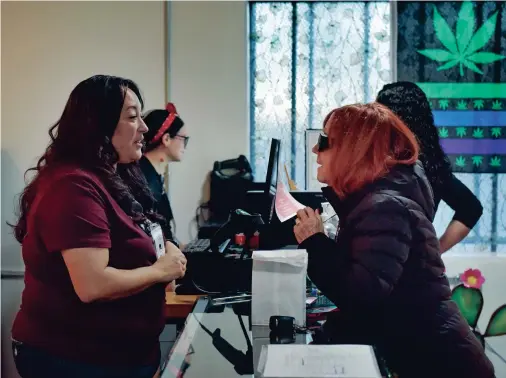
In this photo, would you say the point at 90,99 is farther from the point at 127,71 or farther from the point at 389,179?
the point at 127,71

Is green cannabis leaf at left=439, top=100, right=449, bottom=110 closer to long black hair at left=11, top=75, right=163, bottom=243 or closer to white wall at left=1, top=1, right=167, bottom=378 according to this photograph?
white wall at left=1, top=1, right=167, bottom=378

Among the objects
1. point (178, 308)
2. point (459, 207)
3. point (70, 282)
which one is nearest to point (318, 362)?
point (70, 282)

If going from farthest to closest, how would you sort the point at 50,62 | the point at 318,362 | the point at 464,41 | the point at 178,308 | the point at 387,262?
the point at 50,62
the point at 464,41
the point at 178,308
the point at 387,262
the point at 318,362

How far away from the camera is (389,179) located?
4.97ft

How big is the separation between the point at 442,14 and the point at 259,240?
2.14 meters

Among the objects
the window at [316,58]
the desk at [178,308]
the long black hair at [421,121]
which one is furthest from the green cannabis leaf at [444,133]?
the desk at [178,308]

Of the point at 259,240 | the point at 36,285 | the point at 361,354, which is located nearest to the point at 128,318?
the point at 36,285

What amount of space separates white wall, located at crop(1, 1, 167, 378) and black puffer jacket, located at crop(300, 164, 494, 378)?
8.60ft

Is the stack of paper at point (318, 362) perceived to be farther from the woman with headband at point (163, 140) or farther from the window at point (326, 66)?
the window at point (326, 66)

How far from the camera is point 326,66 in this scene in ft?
12.6

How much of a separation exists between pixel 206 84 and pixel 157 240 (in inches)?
88.1

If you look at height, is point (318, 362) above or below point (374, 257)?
below

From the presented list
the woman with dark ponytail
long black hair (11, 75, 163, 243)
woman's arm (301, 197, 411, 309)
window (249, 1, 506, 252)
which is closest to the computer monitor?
the woman with dark ponytail

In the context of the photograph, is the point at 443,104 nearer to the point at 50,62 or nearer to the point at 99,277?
the point at 50,62
